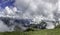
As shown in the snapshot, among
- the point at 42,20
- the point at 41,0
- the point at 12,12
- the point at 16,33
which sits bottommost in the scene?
the point at 16,33

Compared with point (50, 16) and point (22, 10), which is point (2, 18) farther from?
A: point (50, 16)

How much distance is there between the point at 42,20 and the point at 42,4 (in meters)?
0.36

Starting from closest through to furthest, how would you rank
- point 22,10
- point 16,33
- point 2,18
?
point 16,33, point 2,18, point 22,10

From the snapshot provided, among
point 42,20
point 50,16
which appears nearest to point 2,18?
point 42,20

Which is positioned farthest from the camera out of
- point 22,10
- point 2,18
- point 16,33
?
point 22,10

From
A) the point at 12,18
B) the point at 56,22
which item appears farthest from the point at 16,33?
the point at 56,22

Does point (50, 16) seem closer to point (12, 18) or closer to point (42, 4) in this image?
point (42, 4)

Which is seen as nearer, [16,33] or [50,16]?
[16,33]

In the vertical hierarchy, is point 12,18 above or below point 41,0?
below

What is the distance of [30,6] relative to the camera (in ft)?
9.36

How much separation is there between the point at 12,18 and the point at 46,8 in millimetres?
792

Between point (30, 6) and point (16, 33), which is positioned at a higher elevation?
point (30, 6)

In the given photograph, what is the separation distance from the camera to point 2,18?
8.84 ft

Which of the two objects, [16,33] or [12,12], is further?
[12,12]
